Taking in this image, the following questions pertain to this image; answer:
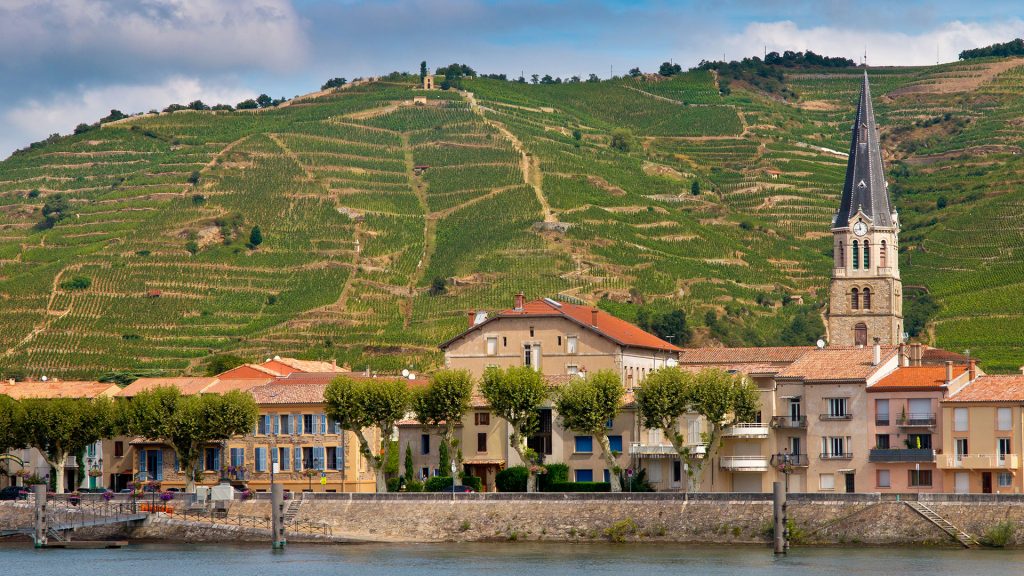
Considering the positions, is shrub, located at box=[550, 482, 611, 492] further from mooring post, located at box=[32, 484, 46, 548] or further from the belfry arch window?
the belfry arch window

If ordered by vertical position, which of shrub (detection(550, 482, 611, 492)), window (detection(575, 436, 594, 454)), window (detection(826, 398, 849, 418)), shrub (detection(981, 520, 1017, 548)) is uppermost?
window (detection(826, 398, 849, 418))

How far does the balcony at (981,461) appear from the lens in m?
74.6

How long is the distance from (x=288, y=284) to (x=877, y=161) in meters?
55.5

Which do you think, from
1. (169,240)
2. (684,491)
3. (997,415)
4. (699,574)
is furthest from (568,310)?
(169,240)

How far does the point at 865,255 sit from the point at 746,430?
38.1 metres

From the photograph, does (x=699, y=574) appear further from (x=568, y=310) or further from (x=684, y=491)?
(x=568, y=310)

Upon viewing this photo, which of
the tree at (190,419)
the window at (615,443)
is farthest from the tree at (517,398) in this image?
the tree at (190,419)

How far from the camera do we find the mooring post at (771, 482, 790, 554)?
70.3 metres

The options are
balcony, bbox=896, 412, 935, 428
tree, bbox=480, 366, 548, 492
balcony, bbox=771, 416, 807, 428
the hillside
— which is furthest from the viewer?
the hillside

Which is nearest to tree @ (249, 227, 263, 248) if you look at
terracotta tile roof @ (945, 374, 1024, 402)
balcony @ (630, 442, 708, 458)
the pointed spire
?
the pointed spire

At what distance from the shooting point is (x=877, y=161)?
4638 inches

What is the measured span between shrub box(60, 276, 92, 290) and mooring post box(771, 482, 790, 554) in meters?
89.6

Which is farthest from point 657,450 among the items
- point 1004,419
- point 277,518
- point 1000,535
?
point 1000,535

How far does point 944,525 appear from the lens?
70.4m
